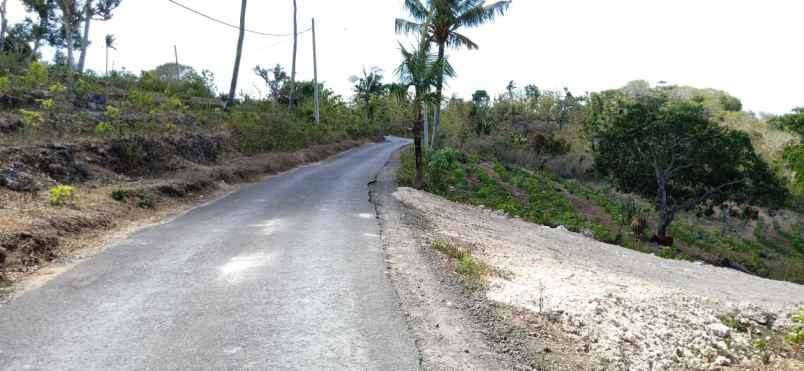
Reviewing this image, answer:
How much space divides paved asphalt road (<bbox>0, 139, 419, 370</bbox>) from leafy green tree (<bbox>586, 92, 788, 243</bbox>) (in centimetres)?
2152

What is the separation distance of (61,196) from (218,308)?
6012mm

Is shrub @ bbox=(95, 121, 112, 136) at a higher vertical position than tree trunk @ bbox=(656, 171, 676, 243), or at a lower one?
higher

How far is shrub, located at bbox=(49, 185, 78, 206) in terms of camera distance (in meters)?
9.67

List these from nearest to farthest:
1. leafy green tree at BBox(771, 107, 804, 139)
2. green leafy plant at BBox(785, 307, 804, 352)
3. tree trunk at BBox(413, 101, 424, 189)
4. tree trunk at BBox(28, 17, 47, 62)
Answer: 1. green leafy plant at BBox(785, 307, 804, 352)
2. tree trunk at BBox(413, 101, 424, 189)
3. leafy green tree at BBox(771, 107, 804, 139)
4. tree trunk at BBox(28, 17, 47, 62)

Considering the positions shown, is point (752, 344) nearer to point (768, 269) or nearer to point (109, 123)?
point (109, 123)

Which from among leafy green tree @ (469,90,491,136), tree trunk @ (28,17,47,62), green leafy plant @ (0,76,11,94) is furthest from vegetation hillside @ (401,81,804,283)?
tree trunk @ (28,17,47,62)

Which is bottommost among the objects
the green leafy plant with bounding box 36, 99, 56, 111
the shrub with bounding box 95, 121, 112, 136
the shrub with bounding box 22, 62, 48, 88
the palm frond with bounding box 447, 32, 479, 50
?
the shrub with bounding box 95, 121, 112, 136

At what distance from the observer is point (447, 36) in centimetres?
2648

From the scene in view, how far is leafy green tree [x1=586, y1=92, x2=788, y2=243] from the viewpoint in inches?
1013

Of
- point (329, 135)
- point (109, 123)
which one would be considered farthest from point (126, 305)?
point (329, 135)

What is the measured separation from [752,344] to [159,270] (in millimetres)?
7270

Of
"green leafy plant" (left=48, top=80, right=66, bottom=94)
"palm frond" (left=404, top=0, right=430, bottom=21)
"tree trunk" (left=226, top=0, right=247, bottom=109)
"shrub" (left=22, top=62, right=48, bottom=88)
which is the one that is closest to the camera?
"green leafy plant" (left=48, top=80, right=66, bottom=94)

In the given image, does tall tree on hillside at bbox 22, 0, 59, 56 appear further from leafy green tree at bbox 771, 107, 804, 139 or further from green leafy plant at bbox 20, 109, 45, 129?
leafy green tree at bbox 771, 107, 804, 139

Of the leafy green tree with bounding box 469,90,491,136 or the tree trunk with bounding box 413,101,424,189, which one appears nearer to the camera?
the tree trunk with bounding box 413,101,424,189
